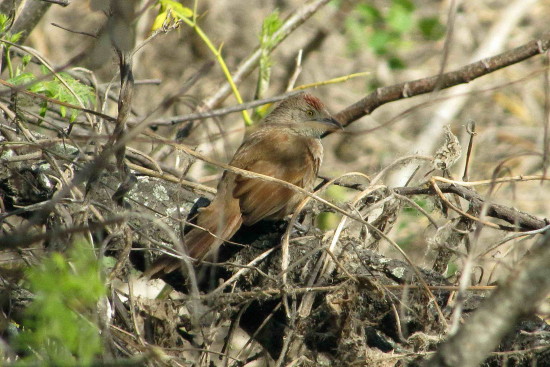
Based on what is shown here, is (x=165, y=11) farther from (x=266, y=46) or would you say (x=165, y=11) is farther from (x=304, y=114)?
(x=304, y=114)

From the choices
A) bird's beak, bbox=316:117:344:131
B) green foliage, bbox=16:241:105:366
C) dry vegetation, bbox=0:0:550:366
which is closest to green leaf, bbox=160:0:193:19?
dry vegetation, bbox=0:0:550:366

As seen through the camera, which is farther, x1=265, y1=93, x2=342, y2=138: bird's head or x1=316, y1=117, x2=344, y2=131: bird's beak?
x1=265, y1=93, x2=342, y2=138: bird's head

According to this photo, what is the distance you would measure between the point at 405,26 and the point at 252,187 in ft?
18.2

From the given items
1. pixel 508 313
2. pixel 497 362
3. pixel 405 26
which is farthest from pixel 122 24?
pixel 405 26

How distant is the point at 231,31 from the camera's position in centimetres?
1013

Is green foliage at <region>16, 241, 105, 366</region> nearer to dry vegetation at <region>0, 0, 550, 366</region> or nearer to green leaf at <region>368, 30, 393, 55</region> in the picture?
dry vegetation at <region>0, 0, 550, 366</region>

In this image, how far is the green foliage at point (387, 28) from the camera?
9.72 meters

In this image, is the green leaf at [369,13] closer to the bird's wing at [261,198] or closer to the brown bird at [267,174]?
the brown bird at [267,174]

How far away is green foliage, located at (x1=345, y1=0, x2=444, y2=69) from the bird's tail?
5.76 meters

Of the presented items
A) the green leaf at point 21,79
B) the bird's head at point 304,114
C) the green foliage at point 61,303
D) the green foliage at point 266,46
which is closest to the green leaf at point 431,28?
the bird's head at point 304,114

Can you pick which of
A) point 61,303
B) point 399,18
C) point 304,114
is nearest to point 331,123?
point 304,114

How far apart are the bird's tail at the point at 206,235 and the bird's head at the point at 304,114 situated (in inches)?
57.2

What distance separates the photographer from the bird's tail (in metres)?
3.63

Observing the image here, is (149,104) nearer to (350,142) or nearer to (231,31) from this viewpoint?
(231,31)
